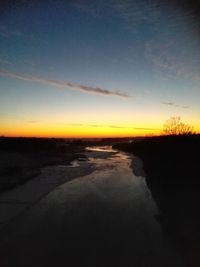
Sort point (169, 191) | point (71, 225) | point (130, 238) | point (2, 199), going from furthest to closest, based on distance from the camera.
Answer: point (169, 191), point (2, 199), point (71, 225), point (130, 238)

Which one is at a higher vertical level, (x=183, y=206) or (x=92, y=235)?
(x=183, y=206)

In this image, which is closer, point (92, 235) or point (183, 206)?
point (92, 235)

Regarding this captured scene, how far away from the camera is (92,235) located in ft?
29.3

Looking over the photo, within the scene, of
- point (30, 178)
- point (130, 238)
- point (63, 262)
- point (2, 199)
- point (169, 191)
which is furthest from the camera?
point (30, 178)

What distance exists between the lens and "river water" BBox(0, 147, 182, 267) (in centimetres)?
716

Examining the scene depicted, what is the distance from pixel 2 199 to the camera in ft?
46.3

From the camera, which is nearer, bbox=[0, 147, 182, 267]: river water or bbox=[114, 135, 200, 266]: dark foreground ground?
bbox=[0, 147, 182, 267]: river water

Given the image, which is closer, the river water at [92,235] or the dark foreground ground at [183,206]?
the river water at [92,235]

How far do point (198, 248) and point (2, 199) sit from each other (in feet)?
30.3

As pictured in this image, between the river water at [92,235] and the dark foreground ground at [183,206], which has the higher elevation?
the dark foreground ground at [183,206]

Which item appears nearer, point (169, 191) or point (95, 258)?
point (95, 258)

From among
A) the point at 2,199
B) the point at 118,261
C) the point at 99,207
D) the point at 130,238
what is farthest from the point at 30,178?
the point at 118,261

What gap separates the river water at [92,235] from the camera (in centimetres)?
716

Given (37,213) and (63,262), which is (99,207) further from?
(63,262)
